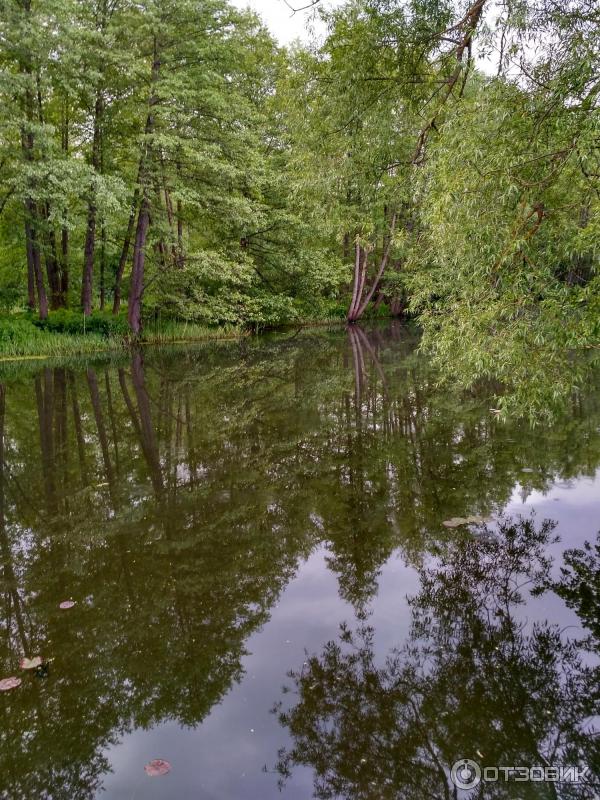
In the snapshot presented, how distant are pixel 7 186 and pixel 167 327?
7256 mm

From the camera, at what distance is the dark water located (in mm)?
2768

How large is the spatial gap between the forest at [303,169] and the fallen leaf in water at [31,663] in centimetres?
425

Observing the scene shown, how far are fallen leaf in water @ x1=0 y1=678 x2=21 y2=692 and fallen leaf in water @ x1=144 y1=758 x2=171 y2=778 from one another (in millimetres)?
1027

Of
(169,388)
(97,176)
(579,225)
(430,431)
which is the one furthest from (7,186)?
(579,225)

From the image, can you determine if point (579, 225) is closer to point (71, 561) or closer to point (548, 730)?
point (548, 730)

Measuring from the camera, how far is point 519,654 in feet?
11.3

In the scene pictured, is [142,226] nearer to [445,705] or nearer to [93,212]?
[93,212]

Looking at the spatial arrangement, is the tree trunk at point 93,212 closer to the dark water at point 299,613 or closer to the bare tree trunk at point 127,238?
the bare tree trunk at point 127,238

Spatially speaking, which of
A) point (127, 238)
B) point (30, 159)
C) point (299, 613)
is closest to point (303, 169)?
point (299, 613)

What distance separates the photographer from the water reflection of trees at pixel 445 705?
2.66 meters

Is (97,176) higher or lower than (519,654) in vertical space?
higher
